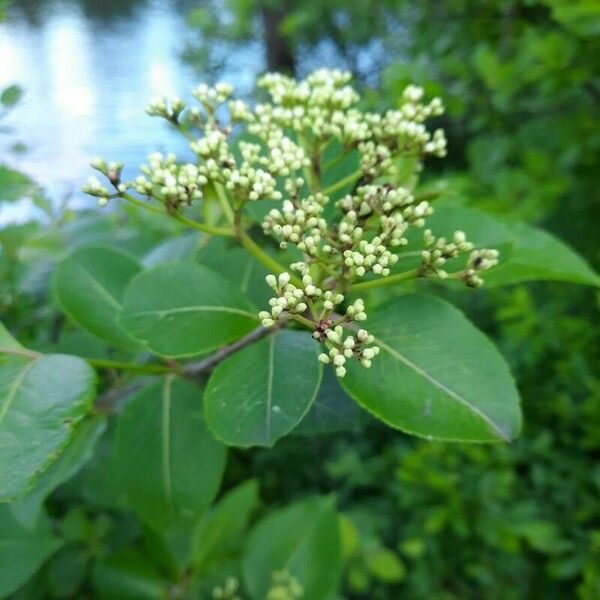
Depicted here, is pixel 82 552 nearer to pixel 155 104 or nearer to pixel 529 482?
pixel 155 104

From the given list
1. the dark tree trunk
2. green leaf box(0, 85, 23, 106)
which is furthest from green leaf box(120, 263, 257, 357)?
the dark tree trunk

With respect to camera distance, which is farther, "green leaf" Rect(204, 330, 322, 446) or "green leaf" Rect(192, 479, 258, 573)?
"green leaf" Rect(192, 479, 258, 573)

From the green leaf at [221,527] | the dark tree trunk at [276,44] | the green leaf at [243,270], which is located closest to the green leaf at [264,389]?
the green leaf at [243,270]

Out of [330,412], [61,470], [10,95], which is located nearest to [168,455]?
[61,470]

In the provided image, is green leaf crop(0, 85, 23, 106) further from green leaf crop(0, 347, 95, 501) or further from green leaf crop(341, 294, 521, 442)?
green leaf crop(341, 294, 521, 442)

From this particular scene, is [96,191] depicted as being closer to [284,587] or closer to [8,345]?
[8,345]

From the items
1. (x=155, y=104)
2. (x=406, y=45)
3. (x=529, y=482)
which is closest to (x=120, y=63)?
(x=406, y=45)

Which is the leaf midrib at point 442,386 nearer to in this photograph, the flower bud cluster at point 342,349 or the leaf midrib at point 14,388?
the flower bud cluster at point 342,349
